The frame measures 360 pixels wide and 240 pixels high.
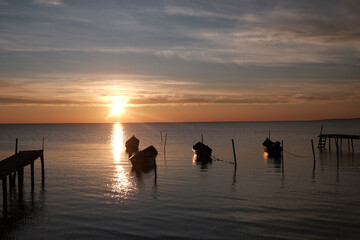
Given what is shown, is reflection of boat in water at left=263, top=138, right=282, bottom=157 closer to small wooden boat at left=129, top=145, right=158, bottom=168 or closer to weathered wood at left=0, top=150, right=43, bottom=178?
small wooden boat at left=129, top=145, right=158, bottom=168

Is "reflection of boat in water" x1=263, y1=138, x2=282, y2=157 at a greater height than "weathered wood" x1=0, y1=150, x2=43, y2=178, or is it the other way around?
"weathered wood" x1=0, y1=150, x2=43, y2=178

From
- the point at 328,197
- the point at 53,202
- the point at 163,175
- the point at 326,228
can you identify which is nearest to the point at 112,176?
the point at 163,175

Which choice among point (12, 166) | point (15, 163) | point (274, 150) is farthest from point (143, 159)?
point (274, 150)

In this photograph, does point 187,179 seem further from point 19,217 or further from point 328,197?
point 19,217

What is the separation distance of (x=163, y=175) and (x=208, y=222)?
16.4 meters

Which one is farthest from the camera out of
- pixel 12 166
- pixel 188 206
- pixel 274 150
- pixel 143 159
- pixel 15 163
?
pixel 274 150

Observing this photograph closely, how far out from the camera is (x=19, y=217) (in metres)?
19.4

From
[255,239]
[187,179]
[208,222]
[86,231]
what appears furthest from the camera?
[187,179]

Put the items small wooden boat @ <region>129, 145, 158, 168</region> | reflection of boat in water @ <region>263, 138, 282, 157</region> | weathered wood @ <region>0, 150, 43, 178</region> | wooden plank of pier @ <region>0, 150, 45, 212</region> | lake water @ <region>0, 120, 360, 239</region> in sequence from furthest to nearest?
reflection of boat in water @ <region>263, 138, 282, 157</region> → small wooden boat @ <region>129, 145, 158, 168</region> → weathered wood @ <region>0, 150, 43, 178</region> → wooden plank of pier @ <region>0, 150, 45, 212</region> → lake water @ <region>0, 120, 360, 239</region>

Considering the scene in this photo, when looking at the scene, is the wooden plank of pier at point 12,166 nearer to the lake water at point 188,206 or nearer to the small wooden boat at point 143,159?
the lake water at point 188,206

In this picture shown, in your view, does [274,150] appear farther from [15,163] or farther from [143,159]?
[15,163]

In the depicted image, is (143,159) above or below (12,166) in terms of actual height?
below

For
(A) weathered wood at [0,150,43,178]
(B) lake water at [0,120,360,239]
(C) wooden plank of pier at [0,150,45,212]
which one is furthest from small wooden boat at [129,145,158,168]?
(A) weathered wood at [0,150,43,178]

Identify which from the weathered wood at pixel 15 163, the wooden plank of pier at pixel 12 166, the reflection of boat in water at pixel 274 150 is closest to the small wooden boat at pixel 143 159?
the wooden plank of pier at pixel 12 166
